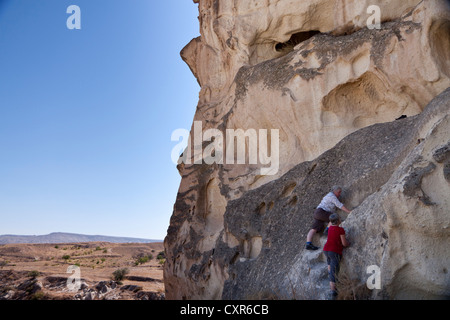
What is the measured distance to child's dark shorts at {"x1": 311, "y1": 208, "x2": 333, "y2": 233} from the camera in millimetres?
5309

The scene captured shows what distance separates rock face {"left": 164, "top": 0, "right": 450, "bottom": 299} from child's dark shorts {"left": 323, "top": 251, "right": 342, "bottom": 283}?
101 millimetres

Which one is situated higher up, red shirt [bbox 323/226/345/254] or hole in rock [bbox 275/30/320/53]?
hole in rock [bbox 275/30/320/53]

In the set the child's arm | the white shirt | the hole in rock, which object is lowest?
the child's arm

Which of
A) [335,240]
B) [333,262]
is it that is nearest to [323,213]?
[335,240]

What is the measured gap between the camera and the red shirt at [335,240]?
14.7ft

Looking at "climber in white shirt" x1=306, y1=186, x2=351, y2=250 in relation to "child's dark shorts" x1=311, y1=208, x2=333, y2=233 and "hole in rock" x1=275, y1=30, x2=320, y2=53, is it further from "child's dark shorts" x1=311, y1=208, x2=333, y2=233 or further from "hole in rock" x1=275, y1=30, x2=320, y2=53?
"hole in rock" x1=275, y1=30, x2=320, y2=53

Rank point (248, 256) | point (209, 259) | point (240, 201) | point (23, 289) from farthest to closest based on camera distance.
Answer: point (23, 289), point (209, 259), point (240, 201), point (248, 256)

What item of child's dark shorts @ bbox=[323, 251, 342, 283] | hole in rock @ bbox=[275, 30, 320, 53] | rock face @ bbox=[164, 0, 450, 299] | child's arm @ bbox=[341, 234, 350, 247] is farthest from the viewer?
hole in rock @ bbox=[275, 30, 320, 53]

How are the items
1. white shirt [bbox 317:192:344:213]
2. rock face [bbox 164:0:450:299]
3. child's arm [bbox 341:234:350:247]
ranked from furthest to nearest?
1. white shirt [bbox 317:192:344:213]
2. child's arm [bbox 341:234:350:247]
3. rock face [bbox 164:0:450:299]

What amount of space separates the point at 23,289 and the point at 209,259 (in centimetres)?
981

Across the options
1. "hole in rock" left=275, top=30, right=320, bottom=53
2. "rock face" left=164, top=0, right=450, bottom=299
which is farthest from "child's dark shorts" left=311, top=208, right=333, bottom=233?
"hole in rock" left=275, top=30, right=320, bottom=53

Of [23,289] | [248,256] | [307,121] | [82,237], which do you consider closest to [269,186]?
[248,256]
